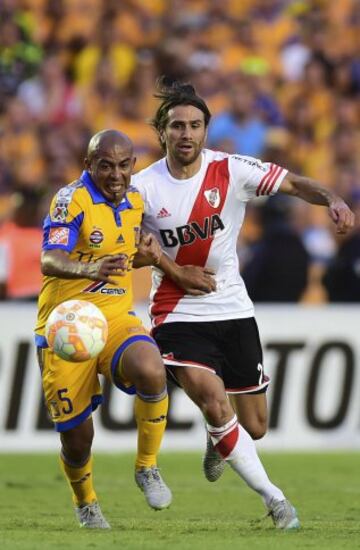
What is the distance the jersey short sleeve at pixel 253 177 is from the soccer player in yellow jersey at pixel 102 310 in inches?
30.4

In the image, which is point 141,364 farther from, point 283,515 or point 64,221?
point 283,515

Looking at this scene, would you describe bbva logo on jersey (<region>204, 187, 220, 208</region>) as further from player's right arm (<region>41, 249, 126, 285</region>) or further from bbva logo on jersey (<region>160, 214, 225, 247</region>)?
player's right arm (<region>41, 249, 126, 285</region>)

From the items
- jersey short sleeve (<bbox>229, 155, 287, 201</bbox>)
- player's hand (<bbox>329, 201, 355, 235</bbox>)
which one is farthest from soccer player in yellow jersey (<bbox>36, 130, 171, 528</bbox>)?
player's hand (<bbox>329, 201, 355, 235</bbox>)

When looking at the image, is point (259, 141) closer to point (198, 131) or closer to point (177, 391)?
point (177, 391)

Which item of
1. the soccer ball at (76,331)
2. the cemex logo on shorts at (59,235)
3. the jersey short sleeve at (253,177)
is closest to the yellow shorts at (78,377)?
the soccer ball at (76,331)

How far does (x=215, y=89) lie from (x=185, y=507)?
29.6 feet

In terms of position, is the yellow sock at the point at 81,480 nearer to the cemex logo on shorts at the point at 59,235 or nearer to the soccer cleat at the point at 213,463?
the soccer cleat at the point at 213,463

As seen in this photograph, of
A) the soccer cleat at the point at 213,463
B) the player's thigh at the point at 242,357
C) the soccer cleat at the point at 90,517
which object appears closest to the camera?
the soccer cleat at the point at 90,517

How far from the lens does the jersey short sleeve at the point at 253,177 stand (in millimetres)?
8367

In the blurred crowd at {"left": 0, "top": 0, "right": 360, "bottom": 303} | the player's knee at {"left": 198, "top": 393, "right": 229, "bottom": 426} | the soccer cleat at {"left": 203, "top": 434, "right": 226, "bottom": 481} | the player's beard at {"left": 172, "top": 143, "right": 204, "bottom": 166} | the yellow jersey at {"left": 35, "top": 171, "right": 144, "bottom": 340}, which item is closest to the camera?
the yellow jersey at {"left": 35, "top": 171, "right": 144, "bottom": 340}

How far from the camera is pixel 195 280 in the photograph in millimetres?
8344

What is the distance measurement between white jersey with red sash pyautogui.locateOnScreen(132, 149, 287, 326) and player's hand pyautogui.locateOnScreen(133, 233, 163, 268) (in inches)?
11.5

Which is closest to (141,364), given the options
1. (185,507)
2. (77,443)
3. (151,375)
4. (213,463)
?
(151,375)

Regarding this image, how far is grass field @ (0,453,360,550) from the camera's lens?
7059 millimetres
